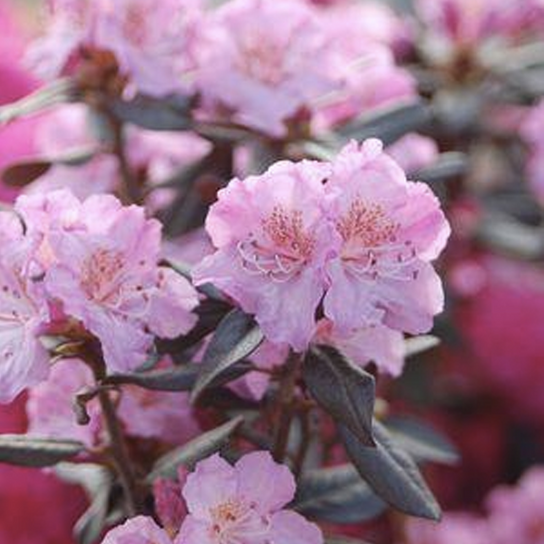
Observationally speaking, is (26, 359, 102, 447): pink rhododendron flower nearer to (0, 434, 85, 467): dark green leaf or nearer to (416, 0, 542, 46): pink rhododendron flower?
(0, 434, 85, 467): dark green leaf

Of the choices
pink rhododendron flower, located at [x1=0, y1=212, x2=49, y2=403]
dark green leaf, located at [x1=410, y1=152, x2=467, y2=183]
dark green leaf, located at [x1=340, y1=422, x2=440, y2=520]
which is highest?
pink rhododendron flower, located at [x1=0, y1=212, x2=49, y2=403]

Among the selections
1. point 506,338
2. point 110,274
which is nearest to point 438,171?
point 110,274

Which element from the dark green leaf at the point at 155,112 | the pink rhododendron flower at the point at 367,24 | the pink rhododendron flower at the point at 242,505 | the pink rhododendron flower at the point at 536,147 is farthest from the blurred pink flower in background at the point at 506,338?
the pink rhododendron flower at the point at 242,505

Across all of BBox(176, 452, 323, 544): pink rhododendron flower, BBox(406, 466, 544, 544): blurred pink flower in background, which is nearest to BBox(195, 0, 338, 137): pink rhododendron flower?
BBox(176, 452, 323, 544): pink rhododendron flower

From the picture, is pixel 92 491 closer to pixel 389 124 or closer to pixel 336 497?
pixel 336 497

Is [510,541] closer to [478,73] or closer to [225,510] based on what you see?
[478,73]

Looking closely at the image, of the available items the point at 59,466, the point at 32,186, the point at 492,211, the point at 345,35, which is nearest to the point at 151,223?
the point at 59,466
